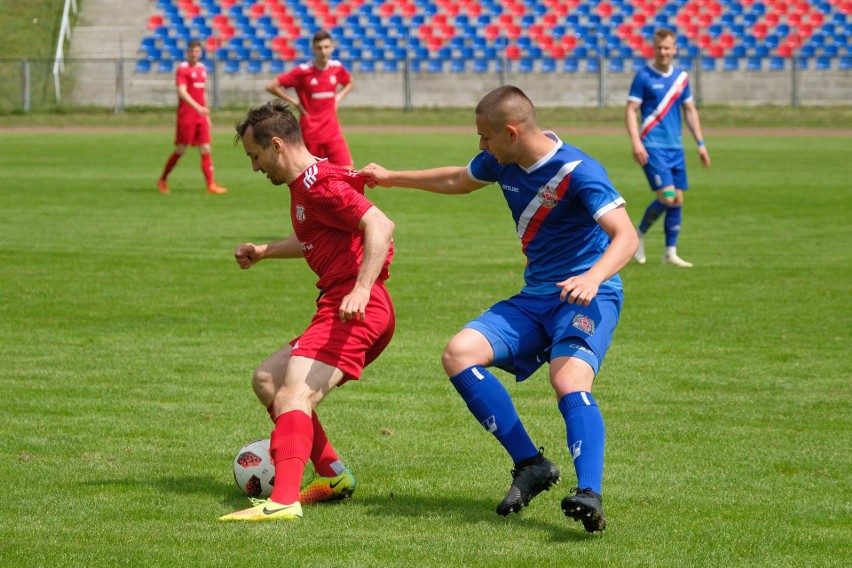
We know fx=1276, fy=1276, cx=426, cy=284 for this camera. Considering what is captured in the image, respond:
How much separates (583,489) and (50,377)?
437cm

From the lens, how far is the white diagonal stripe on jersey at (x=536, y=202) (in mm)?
5215

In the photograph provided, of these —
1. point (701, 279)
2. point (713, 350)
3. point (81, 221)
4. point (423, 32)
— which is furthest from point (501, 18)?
point (713, 350)

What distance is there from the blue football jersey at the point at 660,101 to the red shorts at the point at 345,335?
26.4 feet

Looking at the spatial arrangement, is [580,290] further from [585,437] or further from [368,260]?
[368,260]

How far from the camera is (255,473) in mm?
5605

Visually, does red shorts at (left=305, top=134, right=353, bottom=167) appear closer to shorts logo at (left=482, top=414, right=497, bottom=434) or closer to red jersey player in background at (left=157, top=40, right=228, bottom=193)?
red jersey player in background at (left=157, top=40, right=228, bottom=193)

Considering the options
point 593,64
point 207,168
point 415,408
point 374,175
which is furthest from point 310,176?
point 593,64

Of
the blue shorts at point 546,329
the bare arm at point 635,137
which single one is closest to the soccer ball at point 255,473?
the blue shorts at point 546,329

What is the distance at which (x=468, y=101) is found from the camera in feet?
135

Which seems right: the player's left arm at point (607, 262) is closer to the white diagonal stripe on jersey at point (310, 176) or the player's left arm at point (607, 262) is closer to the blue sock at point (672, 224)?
the white diagonal stripe on jersey at point (310, 176)

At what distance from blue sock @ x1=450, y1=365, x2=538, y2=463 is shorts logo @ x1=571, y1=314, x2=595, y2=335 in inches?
15.8

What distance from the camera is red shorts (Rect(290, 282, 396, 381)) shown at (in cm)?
533

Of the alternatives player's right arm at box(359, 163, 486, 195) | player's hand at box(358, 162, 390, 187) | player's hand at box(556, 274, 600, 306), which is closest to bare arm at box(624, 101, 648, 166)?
player's right arm at box(359, 163, 486, 195)

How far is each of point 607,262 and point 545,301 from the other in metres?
0.51
